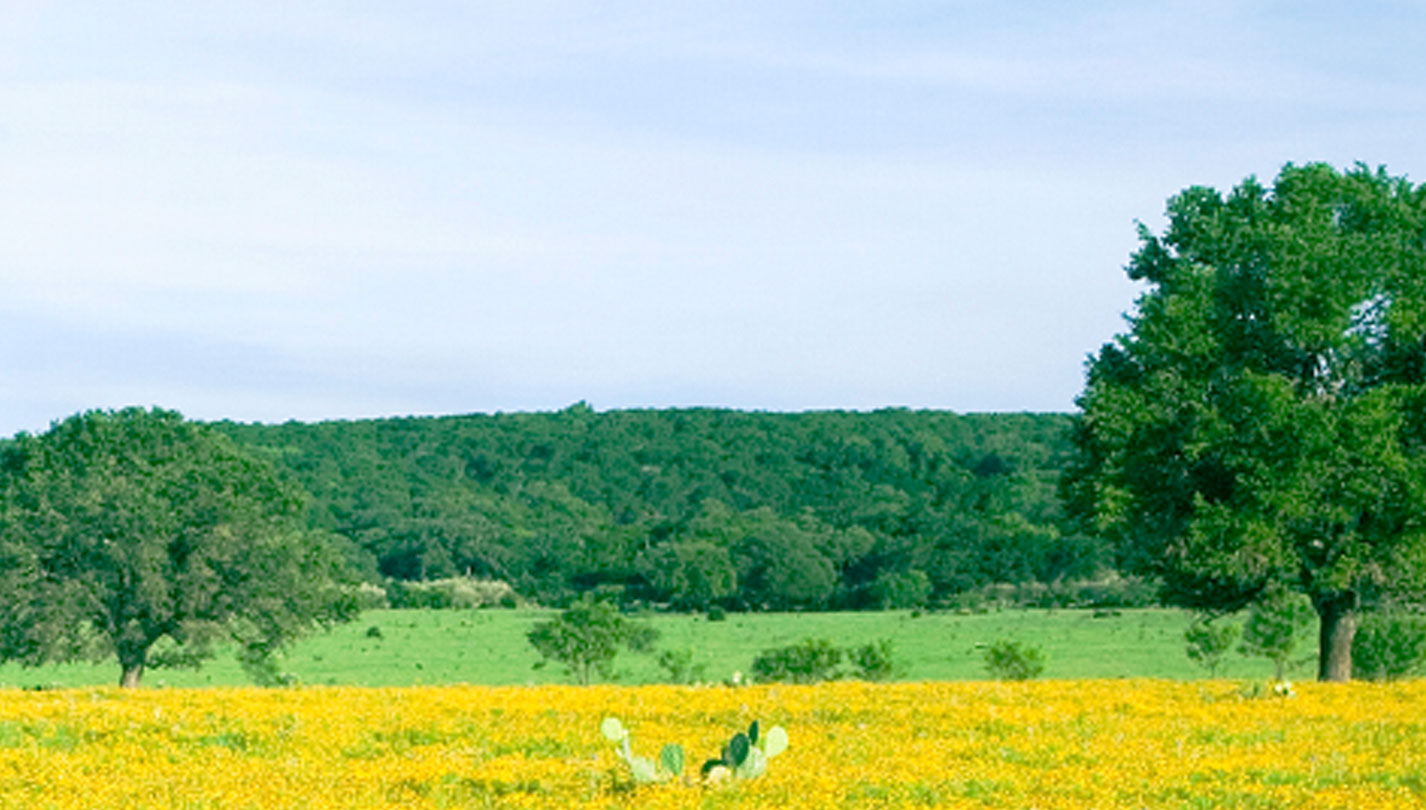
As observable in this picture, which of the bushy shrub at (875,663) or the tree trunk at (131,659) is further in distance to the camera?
the bushy shrub at (875,663)

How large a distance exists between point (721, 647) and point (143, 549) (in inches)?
1849

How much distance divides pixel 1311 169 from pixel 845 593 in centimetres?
10256

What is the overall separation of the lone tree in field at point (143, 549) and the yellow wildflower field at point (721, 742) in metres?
26.2

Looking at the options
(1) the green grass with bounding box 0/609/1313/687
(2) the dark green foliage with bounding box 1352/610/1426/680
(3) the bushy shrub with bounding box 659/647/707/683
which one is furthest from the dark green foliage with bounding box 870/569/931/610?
(2) the dark green foliage with bounding box 1352/610/1426/680

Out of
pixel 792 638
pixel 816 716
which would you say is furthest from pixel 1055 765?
pixel 792 638

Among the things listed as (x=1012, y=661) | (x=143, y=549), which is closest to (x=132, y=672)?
(x=143, y=549)

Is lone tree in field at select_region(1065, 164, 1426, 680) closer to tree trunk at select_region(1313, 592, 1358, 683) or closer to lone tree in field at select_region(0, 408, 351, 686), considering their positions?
tree trunk at select_region(1313, 592, 1358, 683)

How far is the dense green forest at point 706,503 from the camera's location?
133m

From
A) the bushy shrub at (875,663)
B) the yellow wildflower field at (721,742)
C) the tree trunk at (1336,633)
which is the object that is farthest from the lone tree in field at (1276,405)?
the bushy shrub at (875,663)

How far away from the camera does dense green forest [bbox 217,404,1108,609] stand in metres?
133

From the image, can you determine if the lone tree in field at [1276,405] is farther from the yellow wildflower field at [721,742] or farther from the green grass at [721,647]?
the green grass at [721,647]

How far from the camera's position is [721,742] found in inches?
869

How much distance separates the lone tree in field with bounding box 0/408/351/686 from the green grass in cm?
1075

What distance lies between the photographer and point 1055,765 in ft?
65.3
